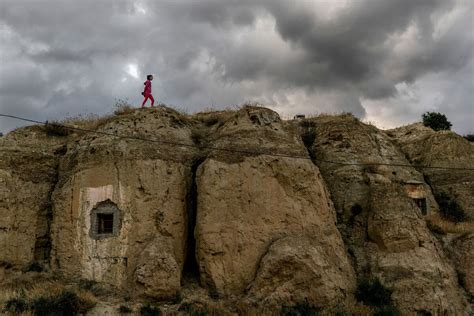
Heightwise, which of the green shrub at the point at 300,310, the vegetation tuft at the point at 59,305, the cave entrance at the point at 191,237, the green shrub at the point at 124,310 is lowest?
the green shrub at the point at 300,310

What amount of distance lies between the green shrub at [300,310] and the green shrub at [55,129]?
1125 centimetres

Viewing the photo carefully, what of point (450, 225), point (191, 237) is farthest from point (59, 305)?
point (450, 225)

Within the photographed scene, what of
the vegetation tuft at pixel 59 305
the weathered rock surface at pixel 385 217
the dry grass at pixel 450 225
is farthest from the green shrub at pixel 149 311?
the dry grass at pixel 450 225

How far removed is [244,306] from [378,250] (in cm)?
527

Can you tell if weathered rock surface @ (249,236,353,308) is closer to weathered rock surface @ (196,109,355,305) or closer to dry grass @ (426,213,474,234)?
weathered rock surface @ (196,109,355,305)

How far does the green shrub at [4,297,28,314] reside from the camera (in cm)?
1255

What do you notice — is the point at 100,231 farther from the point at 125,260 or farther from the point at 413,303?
the point at 413,303

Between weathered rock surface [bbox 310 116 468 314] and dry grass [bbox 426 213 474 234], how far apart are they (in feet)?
3.84

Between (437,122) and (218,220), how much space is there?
1869 cm

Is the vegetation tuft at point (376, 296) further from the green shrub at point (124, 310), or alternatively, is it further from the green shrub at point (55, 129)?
the green shrub at point (55, 129)

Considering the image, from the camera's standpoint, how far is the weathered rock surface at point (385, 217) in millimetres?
13984

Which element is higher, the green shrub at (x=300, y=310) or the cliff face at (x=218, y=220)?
the cliff face at (x=218, y=220)

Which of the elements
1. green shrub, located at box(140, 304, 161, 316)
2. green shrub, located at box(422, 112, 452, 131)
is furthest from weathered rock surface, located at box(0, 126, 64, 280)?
green shrub, located at box(422, 112, 452, 131)

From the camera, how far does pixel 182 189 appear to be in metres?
15.7
